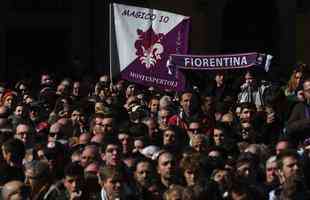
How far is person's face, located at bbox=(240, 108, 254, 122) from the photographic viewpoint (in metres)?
15.2

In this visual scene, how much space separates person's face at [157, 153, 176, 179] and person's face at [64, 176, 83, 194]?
927 millimetres

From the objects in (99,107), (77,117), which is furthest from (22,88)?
(99,107)

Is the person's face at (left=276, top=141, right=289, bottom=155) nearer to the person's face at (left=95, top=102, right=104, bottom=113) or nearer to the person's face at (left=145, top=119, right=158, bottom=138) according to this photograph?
the person's face at (left=145, top=119, right=158, bottom=138)

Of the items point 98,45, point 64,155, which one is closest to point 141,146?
point 64,155

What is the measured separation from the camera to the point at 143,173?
40.4ft

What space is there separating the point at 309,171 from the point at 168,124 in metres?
3.15

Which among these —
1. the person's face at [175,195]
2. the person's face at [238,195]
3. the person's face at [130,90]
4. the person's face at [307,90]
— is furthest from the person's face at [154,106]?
the person's face at [175,195]

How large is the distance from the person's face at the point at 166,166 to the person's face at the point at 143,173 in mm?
128

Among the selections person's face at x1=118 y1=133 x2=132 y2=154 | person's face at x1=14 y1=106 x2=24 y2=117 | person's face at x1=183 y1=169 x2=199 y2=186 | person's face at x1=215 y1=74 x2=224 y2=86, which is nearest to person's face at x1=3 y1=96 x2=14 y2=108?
person's face at x1=14 y1=106 x2=24 y2=117

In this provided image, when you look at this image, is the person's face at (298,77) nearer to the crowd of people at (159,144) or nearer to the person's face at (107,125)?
the crowd of people at (159,144)

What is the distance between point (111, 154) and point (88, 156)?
26 centimetres

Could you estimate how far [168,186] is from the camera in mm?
12203

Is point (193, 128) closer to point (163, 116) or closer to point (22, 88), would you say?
point (163, 116)

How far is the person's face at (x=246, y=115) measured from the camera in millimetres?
15242
